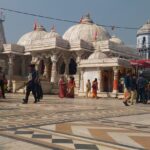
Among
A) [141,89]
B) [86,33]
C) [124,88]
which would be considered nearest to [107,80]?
[124,88]

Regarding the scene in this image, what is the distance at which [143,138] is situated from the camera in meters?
4.95

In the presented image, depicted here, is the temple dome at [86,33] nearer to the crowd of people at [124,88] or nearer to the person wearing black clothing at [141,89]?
the crowd of people at [124,88]

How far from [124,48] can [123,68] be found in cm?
1367

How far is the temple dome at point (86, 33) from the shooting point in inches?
1785

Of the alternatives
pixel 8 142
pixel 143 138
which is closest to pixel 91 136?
pixel 143 138

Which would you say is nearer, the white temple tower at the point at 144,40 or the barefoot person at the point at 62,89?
→ the barefoot person at the point at 62,89

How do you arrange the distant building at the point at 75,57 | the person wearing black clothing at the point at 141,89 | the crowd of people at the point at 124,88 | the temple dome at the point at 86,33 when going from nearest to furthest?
the crowd of people at the point at 124,88 → the person wearing black clothing at the point at 141,89 → the distant building at the point at 75,57 → the temple dome at the point at 86,33

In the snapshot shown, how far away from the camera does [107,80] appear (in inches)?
1188

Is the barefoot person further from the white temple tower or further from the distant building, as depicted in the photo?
the white temple tower

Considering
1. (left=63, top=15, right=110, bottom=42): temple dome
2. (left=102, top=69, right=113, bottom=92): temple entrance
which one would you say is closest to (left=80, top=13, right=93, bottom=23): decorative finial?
(left=63, top=15, right=110, bottom=42): temple dome

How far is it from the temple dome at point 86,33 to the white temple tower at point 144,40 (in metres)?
28.2

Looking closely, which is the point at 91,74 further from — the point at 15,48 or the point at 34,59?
the point at 15,48

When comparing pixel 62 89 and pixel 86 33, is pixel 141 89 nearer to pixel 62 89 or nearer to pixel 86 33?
pixel 62 89

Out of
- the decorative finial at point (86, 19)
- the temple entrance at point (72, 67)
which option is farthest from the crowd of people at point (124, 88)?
the decorative finial at point (86, 19)
